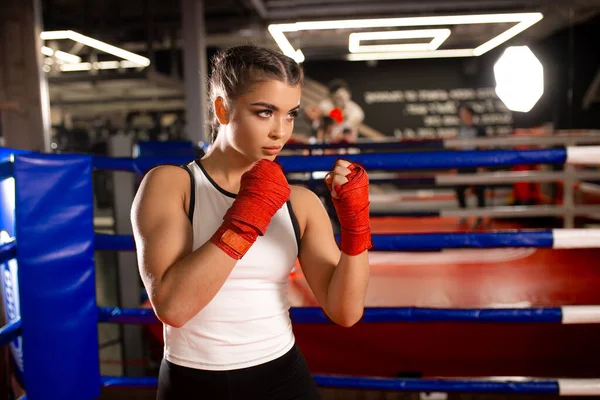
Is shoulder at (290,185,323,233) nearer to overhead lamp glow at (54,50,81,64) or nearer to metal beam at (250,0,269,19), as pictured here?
metal beam at (250,0,269,19)

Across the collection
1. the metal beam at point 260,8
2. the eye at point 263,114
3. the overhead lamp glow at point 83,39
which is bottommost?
the eye at point 263,114

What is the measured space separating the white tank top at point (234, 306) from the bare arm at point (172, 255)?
0.13ft

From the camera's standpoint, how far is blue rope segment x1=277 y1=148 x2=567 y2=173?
1422 millimetres

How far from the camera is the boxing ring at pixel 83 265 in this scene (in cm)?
133

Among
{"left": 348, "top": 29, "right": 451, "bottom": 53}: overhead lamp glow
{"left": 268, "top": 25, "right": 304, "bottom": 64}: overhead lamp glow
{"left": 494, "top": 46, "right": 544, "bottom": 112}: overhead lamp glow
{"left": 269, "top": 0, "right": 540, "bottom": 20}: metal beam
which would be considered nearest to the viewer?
{"left": 494, "top": 46, "right": 544, "bottom": 112}: overhead lamp glow

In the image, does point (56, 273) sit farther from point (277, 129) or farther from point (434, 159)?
point (434, 159)

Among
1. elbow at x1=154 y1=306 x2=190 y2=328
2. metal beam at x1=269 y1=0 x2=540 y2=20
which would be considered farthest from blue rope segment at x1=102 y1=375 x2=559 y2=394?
metal beam at x1=269 y1=0 x2=540 y2=20

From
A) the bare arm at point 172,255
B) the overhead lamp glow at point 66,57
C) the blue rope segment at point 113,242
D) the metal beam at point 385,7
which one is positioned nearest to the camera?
the bare arm at point 172,255

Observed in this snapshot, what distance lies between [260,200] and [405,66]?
10.6m

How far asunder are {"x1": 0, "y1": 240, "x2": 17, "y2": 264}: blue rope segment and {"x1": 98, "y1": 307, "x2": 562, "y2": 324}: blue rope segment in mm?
369

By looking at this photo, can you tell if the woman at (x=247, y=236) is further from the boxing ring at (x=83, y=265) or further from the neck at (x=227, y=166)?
the boxing ring at (x=83, y=265)

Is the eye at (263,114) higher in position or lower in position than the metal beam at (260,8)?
lower

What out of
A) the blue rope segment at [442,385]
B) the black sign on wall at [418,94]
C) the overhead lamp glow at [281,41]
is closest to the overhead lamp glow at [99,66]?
the black sign on wall at [418,94]

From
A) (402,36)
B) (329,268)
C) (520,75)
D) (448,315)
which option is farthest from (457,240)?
(402,36)
